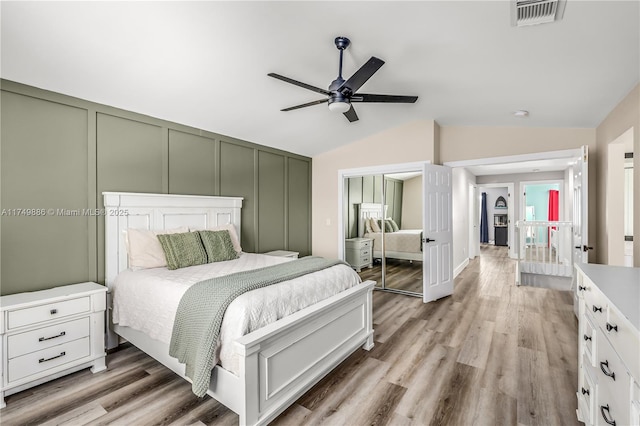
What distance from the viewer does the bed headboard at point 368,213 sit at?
508 centimetres

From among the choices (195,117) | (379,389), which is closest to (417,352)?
(379,389)

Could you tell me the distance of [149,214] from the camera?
3279 millimetres

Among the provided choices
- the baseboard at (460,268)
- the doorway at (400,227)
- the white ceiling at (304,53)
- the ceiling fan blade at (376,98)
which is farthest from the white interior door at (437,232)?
the ceiling fan blade at (376,98)

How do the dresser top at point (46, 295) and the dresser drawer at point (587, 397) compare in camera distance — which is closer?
the dresser drawer at point (587, 397)

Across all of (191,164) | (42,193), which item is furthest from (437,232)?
(42,193)

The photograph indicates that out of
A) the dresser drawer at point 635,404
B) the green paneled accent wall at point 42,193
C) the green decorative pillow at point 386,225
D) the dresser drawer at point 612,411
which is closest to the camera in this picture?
the dresser drawer at point 635,404

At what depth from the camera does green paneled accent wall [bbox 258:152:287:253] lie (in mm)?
4742

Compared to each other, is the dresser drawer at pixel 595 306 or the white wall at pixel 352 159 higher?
the white wall at pixel 352 159

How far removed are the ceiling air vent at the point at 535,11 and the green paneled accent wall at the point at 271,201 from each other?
3.56m

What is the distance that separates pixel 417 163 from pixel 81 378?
4512 mm

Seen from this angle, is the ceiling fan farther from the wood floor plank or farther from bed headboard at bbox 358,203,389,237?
bed headboard at bbox 358,203,389,237

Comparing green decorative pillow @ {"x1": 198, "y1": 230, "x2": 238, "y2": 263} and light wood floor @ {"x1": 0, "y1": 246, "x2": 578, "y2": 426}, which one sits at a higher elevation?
green decorative pillow @ {"x1": 198, "y1": 230, "x2": 238, "y2": 263}

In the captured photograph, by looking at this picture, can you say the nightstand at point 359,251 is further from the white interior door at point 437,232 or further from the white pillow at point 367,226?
the white interior door at point 437,232

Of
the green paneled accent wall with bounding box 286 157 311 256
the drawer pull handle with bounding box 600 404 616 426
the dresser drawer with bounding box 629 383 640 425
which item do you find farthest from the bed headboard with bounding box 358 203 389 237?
the dresser drawer with bounding box 629 383 640 425
